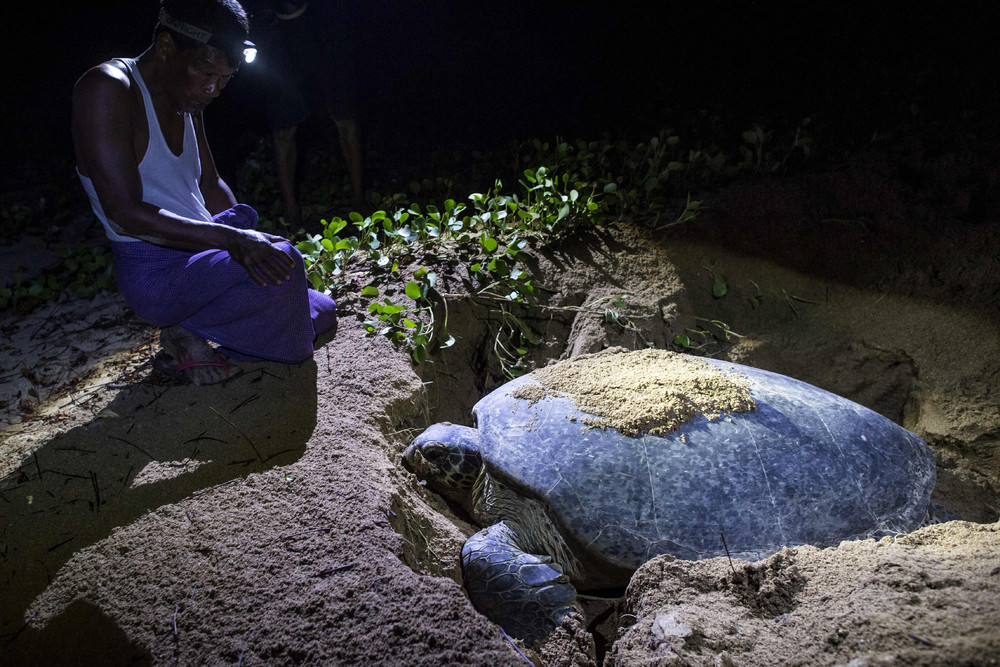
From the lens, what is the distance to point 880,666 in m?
0.99

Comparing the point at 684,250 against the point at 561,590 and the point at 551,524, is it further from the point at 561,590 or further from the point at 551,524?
the point at 561,590

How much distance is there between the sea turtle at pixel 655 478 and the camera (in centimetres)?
152

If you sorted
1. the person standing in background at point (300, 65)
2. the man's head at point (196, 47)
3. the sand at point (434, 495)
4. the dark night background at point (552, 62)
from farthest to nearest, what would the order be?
the dark night background at point (552, 62)
the person standing in background at point (300, 65)
the man's head at point (196, 47)
the sand at point (434, 495)

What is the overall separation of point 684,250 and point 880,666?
2.20 metres

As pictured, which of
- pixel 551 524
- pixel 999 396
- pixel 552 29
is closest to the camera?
pixel 551 524

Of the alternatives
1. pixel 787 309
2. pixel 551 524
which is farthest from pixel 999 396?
pixel 551 524

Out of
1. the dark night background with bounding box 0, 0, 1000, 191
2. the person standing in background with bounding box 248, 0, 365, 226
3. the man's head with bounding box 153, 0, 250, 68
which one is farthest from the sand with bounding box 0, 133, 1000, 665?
the dark night background with bounding box 0, 0, 1000, 191

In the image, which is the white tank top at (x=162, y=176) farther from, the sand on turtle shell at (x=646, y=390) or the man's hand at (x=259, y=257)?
the sand on turtle shell at (x=646, y=390)

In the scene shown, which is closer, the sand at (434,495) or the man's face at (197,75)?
the sand at (434,495)

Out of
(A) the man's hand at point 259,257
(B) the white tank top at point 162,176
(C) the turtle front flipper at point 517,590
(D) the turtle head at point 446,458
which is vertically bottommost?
(C) the turtle front flipper at point 517,590

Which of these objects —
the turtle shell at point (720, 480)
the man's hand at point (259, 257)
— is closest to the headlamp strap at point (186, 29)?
the man's hand at point (259, 257)

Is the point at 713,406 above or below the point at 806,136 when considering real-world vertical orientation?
below

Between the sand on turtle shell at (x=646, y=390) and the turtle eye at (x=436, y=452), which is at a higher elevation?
the sand on turtle shell at (x=646, y=390)

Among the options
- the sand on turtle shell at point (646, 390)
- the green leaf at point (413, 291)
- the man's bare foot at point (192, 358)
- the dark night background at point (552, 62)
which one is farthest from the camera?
the dark night background at point (552, 62)
